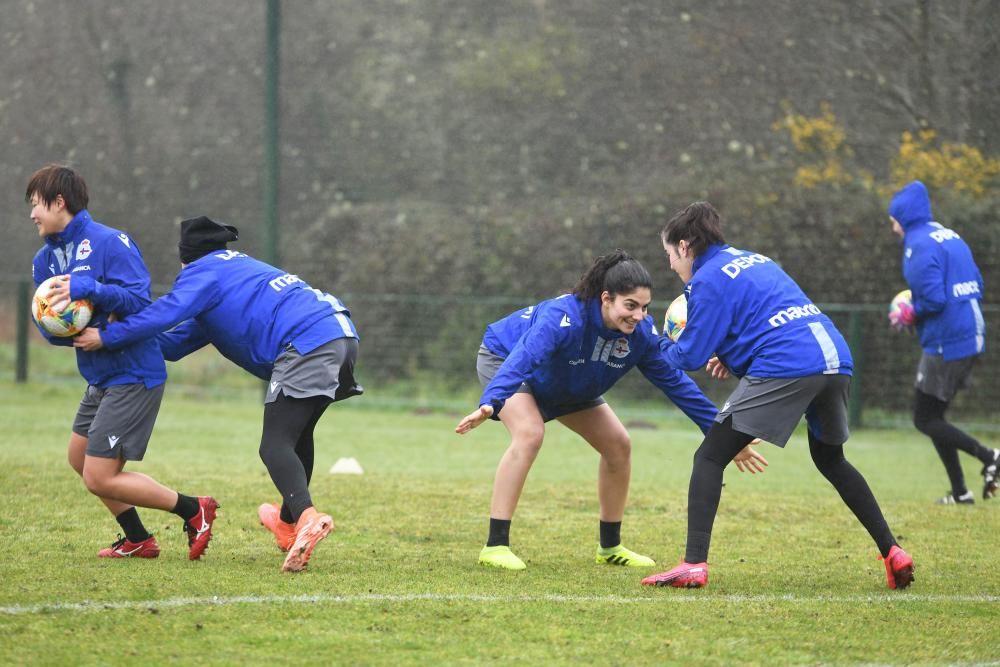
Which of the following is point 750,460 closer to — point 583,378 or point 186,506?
point 583,378

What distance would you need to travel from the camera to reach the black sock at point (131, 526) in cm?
586

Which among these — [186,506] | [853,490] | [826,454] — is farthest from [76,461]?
[853,490]

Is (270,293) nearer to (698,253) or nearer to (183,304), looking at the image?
(183,304)

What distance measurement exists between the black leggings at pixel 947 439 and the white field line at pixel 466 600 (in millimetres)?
3233

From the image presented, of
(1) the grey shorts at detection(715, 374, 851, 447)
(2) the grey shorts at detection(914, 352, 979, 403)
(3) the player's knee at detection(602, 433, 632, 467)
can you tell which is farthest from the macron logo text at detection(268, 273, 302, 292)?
(2) the grey shorts at detection(914, 352, 979, 403)

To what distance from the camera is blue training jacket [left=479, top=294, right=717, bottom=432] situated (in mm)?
5676

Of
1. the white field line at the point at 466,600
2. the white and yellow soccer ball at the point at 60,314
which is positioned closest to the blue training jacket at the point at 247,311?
the white and yellow soccer ball at the point at 60,314

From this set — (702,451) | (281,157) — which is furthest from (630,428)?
(702,451)

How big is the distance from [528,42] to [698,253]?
1199 centimetres

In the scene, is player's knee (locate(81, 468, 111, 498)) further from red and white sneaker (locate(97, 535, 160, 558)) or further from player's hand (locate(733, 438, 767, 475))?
player's hand (locate(733, 438, 767, 475))

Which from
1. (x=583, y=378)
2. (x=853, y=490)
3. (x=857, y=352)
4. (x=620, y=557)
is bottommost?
(x=857, y=352)

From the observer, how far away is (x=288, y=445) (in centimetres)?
561

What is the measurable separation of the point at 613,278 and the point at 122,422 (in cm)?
218

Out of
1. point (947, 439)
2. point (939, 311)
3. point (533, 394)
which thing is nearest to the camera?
point (533, 394)
